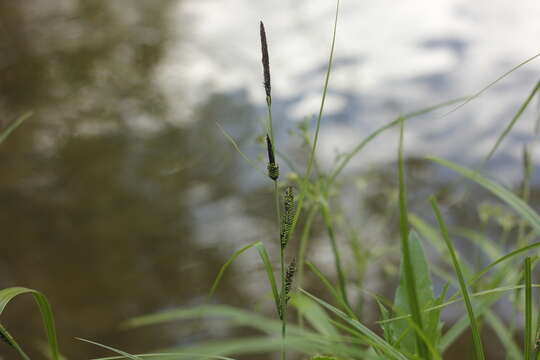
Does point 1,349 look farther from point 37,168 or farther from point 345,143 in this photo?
point 345,143

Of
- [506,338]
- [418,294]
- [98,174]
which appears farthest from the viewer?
[98,174]

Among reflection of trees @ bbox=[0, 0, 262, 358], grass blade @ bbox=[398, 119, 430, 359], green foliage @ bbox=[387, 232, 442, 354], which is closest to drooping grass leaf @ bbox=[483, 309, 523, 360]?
green foliage @ bbox=[387, 232, 442, 354]

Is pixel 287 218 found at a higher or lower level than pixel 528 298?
higher

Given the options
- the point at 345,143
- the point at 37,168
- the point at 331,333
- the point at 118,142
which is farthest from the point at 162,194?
the point at 331,333

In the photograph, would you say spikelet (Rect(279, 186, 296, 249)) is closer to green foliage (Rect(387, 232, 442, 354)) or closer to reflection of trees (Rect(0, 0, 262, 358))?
green foliage (Rect(387, 232, 442, 354))

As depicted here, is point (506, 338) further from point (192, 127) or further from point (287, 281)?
point (192, 127)

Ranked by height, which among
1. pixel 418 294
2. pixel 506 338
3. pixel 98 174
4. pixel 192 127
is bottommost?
pixel 506 338

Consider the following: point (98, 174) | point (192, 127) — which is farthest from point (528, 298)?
point (192, 127)

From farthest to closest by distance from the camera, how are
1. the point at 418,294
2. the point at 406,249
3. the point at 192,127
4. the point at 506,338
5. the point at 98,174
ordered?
the point at 192,127 < the point at 98,174 < the point at 506,338 < the point at 418,294 < the point at 406,249
